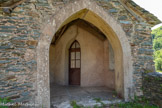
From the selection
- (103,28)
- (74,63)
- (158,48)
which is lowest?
(74,63)

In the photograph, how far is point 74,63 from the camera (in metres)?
6.73

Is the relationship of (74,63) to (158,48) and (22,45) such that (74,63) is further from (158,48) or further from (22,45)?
(158,48)

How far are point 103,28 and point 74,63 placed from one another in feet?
9.62

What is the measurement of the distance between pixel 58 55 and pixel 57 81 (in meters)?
1.41

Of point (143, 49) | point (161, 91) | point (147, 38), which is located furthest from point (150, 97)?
point (147, 38)

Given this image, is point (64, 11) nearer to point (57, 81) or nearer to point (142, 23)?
point (142, 23)

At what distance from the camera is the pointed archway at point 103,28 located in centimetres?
322

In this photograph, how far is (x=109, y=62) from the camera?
5.91 metres

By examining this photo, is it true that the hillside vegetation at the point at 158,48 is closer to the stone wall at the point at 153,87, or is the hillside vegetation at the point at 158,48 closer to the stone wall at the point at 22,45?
the stone wall at the point at 153,87

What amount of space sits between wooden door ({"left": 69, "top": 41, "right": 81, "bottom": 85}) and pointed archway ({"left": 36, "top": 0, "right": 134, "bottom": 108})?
2557mm

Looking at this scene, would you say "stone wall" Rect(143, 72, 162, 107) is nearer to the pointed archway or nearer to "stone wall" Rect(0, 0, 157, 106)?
the pointed archway

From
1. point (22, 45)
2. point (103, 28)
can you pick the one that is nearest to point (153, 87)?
point (103, 28)

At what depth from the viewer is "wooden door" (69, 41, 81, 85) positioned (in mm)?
6656

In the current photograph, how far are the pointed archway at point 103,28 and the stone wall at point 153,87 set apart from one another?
0.46 metres
